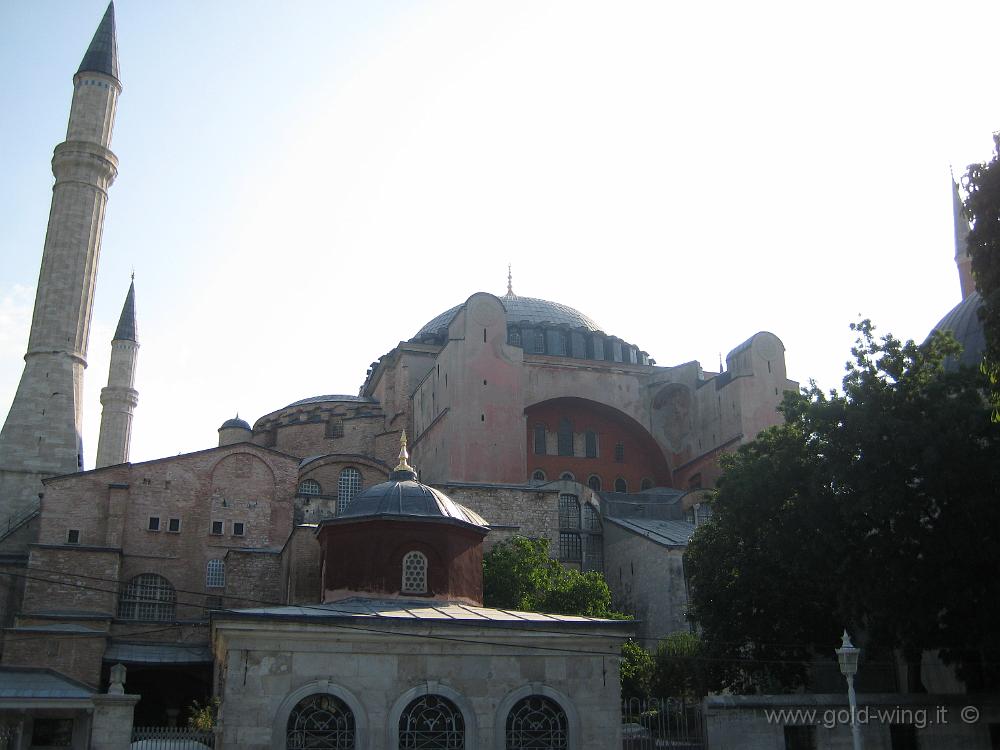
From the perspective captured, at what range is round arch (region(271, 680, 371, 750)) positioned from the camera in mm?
14234

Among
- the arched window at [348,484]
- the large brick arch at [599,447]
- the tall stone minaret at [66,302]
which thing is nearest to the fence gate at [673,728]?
the arched window at [348,484]

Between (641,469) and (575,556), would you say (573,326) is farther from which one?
(575,556)

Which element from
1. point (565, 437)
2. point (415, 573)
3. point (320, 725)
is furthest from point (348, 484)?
point (320, 725)

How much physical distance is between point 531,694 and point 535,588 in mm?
8902

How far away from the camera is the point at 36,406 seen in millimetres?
32906

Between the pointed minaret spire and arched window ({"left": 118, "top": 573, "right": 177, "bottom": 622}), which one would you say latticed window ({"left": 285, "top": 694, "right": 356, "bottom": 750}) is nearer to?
arched window ({"left": 118, "top": 573, "right": 177, "bottom": 622})

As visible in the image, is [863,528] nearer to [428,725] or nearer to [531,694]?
[531,694]

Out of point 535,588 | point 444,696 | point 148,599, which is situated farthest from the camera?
point 148,599

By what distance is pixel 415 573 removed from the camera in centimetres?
1773

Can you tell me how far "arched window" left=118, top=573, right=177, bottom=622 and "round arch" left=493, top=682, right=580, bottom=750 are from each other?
49.8 ft

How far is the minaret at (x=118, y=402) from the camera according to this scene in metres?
43.1

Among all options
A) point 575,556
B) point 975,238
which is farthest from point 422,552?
point 575,556

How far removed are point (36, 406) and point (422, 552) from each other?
20269 mm

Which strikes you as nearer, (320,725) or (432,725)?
(320,725)
